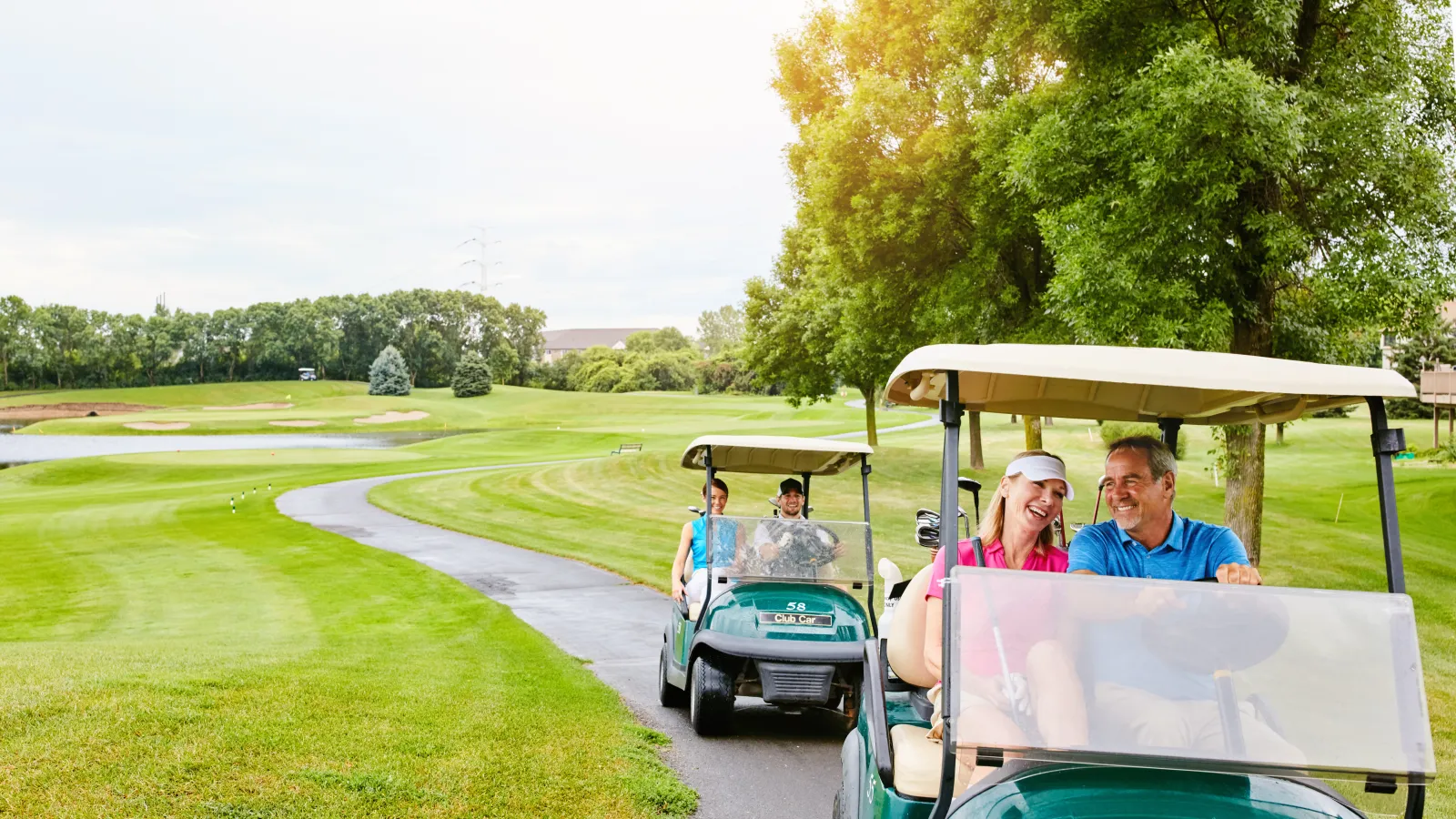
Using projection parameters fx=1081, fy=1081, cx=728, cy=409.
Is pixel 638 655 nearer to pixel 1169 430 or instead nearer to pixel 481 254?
pixel 1169 430

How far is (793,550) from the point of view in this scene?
7762mm

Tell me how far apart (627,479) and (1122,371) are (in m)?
33.0

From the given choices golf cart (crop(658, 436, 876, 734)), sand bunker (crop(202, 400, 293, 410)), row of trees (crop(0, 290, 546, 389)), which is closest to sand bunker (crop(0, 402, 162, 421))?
sand bunker (crop(202, 400, 293, 410))

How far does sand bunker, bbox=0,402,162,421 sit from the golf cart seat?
86.3 m

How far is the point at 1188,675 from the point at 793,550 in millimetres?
4780

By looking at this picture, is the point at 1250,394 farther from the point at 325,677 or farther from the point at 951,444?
the point at 325,677

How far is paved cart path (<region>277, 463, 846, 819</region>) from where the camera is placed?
20.8ft

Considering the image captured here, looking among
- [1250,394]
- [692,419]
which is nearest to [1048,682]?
[1250,394]

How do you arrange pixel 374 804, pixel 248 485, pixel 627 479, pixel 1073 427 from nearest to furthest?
pixel 374 804, pixel 627 479, pixel 248 485, pixel 1073 427

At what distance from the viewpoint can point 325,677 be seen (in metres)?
8.13

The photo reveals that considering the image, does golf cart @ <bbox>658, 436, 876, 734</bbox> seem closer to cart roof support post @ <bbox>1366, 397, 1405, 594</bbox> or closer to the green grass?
the green grass

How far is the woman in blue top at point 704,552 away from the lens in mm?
7695

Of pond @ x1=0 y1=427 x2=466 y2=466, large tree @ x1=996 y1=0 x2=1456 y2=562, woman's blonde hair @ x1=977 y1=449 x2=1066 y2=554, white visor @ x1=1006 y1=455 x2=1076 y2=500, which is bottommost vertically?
pond @ x1=0 y1=427 x2=466 y2=466

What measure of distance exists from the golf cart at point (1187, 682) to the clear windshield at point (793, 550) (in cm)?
446
